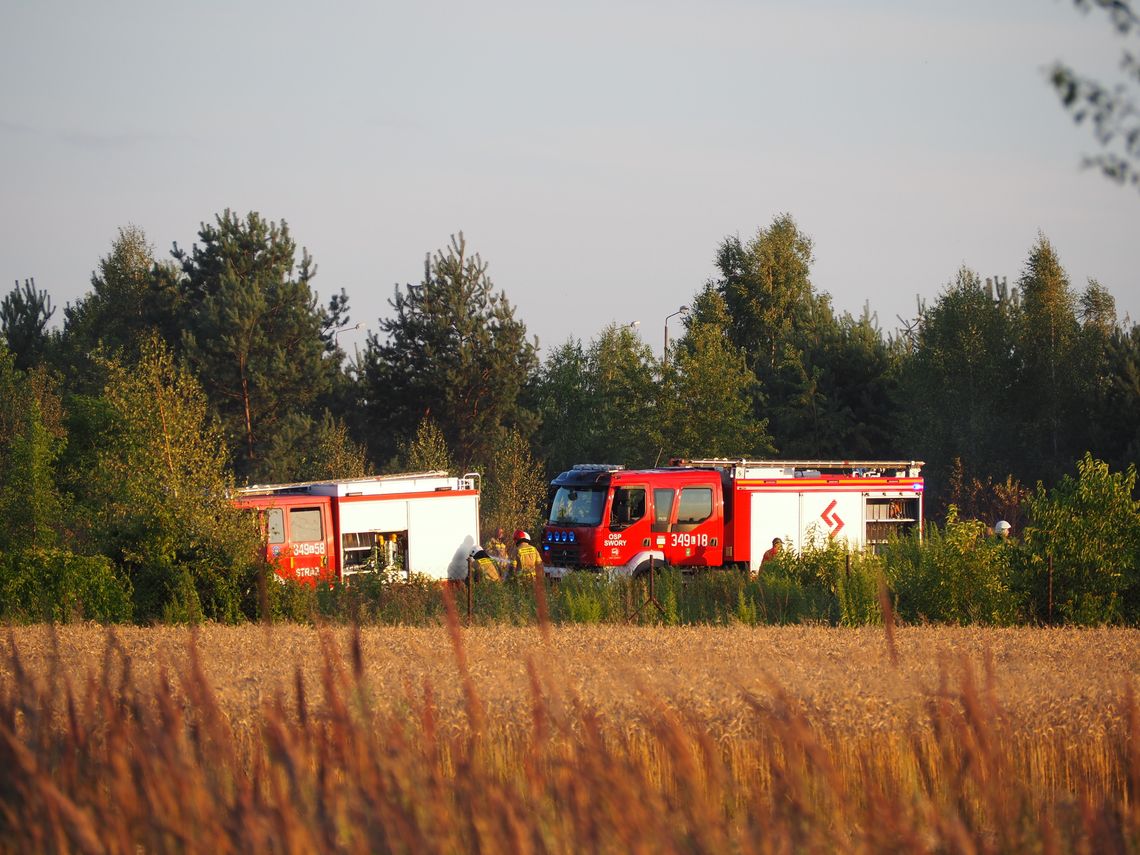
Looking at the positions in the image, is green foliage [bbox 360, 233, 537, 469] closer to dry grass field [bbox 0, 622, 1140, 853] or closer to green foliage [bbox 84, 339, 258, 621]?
green foliage [bbox 84, 339, 258, 621]

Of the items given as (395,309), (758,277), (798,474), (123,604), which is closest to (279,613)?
(123,604)

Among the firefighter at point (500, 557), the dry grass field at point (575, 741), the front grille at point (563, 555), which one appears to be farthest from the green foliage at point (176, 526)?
the front grille at point (563, 555)

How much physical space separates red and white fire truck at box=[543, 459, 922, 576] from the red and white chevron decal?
0.02 meters

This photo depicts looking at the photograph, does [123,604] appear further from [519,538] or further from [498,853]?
[498,853]

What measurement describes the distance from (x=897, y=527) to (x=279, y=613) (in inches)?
582

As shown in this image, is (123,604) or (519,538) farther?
(519,538)

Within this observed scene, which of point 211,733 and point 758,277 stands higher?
point 758,277

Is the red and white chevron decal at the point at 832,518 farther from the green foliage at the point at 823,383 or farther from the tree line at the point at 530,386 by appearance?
the green foliage at the point at 823,383

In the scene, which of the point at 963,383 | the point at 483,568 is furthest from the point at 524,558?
the point at 963,383

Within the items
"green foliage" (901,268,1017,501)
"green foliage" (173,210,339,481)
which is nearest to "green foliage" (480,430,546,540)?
"green foliage" (173,210,339,481)

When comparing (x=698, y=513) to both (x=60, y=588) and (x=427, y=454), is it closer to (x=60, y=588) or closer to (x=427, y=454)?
(x=60, y=588)

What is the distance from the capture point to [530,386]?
181 feet

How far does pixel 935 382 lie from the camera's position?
53.8 meters

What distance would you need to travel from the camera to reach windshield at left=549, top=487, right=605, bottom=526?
2445 cm
